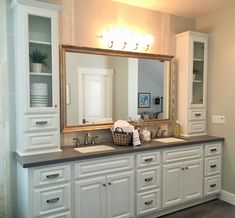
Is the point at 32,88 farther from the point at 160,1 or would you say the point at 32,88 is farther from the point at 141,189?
the point at 160,1

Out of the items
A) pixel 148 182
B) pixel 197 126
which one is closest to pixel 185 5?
pixel 197 126

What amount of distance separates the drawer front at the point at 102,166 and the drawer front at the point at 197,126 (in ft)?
4.12

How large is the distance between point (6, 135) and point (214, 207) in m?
2.71

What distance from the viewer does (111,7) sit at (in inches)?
121

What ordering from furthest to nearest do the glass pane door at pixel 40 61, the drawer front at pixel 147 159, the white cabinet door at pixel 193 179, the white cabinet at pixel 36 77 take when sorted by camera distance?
the white cabinet door at pixel 193 179 → the drawer front at pixel 147 159 → the glass pane door at pixel 40 61 → the white cabinet at pixel 36 77

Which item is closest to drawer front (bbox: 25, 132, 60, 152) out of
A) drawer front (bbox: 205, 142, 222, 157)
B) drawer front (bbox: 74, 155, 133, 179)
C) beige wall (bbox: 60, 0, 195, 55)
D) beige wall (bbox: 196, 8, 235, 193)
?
drawer front (bbox: 74, 155, 133, 179)

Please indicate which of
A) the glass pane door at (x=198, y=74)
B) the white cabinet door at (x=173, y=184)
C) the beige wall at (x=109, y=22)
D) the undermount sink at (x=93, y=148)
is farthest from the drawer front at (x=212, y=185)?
the beige wall at (x=109, y=22)

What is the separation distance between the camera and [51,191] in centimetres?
229

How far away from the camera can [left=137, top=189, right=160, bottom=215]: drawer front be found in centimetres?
281

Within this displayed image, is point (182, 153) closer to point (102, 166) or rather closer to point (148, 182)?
point (148, 182)

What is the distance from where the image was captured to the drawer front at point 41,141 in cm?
242

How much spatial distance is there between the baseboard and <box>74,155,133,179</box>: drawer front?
1.63 metres

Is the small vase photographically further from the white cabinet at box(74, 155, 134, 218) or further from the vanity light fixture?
the white cabinet at box(74, 155, 134, 218)

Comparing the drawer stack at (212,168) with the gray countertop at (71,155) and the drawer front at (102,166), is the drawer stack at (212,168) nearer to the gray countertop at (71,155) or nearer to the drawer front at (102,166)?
the gray countertop at (71,155)
